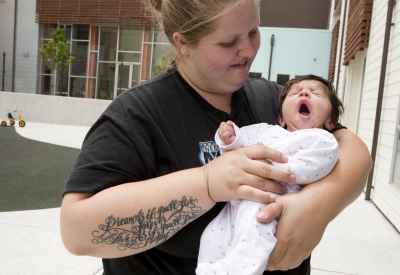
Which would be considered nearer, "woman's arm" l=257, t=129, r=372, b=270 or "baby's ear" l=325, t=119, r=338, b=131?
"woman's arm" l=257, t=129, r=372, b=270

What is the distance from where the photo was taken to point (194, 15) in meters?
1.30

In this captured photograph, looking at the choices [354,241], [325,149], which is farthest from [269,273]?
[354,241]

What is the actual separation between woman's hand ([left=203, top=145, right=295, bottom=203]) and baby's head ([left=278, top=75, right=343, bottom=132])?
46 cm

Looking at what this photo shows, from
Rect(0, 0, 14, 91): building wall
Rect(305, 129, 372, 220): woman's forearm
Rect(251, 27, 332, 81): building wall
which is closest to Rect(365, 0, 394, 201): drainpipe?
Rect(305, 129, 372, 220): woman's forearm

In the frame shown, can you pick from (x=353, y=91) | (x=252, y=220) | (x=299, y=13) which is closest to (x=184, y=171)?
(x=252, y=220)

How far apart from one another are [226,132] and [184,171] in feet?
0.69

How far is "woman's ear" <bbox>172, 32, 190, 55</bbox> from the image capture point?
54.4 inches

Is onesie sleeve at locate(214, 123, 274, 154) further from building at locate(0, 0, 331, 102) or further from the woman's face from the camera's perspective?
building at locate(0, 0, 331, 102)

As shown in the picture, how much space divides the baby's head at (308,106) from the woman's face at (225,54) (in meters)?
0.28

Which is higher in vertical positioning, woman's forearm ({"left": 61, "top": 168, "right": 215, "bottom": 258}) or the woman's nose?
the woman's nose

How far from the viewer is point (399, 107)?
4758mm

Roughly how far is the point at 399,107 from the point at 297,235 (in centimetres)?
423

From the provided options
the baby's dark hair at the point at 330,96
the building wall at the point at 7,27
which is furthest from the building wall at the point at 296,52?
the baby's dark hair at the point at 330,96

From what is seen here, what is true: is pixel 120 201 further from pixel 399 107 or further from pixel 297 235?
pixel 399 107
